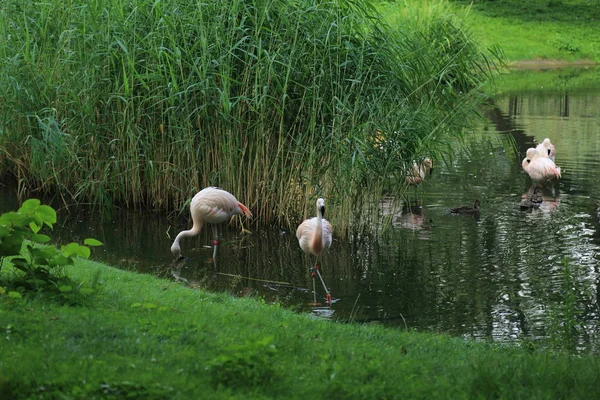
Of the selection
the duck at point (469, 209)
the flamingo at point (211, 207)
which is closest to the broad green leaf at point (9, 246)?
the flamingo at point (211, 207)

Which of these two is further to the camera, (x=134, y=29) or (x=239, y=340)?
(x=134, y=29)

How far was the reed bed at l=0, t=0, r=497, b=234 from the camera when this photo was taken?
1183 centimetres

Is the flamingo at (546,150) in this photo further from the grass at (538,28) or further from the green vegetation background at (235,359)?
the grass at (538,28)

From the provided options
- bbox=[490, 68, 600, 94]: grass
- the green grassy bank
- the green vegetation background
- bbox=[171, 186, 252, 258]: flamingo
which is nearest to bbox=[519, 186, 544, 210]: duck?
bbox=[171, 186, 252, 258]: flamingo

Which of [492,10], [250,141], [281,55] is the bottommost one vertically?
[250,141]

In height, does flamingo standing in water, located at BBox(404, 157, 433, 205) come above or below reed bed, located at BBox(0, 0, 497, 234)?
below

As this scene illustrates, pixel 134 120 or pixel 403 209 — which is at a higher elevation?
pixel 134 120

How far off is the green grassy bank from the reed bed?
5042 mm

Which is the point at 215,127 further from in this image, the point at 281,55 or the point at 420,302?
the point at 420,302

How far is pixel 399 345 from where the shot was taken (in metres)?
6.57

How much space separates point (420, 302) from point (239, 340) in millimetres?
3744

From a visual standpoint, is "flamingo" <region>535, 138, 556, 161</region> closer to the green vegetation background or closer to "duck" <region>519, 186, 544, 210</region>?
"duck" <region>519, 186, 544, 210</region>

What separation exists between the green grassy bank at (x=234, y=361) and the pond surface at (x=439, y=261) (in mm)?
1356

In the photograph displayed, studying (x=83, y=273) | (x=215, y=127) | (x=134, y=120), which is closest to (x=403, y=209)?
(x=215, y=127)
